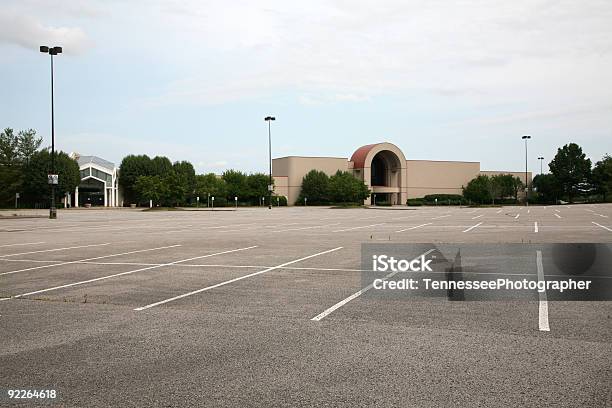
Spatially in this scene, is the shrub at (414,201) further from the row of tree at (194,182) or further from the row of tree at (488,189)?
the row of tree at (194,182)

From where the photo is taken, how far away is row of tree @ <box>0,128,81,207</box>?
289 ft

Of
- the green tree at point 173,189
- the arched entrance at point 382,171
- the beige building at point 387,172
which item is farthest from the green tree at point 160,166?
the arched entrance at point 382,171

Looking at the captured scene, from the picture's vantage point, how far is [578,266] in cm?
1176

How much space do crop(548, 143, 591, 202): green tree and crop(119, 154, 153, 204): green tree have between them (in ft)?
271

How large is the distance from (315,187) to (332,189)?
4777 millimetres

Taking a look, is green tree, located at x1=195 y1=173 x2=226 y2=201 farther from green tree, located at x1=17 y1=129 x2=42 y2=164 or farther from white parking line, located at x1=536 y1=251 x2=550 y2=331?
white parking line, located at x1=536 y1=251 x2=550 y2=331

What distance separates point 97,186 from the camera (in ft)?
333

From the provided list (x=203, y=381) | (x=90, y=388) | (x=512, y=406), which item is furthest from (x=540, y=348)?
(x=90, y=388)

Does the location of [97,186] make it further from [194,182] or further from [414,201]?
[414,201]

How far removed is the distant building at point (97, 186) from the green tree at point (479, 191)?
66860 mm

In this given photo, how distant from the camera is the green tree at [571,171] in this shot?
115438mm

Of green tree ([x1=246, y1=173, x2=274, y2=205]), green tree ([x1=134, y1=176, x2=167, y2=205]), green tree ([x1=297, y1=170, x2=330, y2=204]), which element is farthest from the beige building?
green tree ([x1=134, y1=176, x2=167, y2=205])

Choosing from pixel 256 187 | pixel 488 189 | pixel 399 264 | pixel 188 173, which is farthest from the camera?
pixel 488 189

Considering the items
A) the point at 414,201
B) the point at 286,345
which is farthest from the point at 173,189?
the point at 286,345
